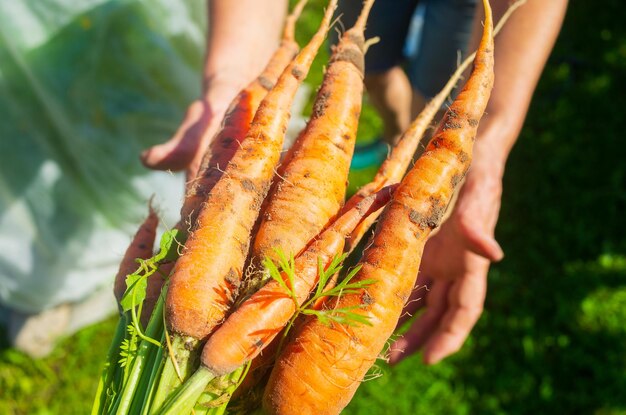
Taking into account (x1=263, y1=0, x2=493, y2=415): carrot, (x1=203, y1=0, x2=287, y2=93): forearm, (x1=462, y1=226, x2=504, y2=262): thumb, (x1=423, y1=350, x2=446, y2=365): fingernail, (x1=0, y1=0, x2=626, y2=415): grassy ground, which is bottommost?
(x1=0, y1=0, x2=626, y2=415): grassy ground

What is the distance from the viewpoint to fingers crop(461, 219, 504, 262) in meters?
1.55

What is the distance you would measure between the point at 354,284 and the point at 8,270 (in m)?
2.06

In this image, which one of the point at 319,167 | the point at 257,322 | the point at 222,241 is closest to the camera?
the point at 257,322

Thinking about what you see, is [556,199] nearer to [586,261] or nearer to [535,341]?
[586,261]

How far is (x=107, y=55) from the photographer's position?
2.24m

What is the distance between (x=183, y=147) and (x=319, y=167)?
55 cm

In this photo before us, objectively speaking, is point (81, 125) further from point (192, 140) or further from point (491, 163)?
point (491, 163)

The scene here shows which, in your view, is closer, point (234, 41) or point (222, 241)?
point (222, 241)

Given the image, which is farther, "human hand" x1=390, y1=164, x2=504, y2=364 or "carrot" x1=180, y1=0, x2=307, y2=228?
"human hand" x1=390, y1=164, x2=504, y2=364

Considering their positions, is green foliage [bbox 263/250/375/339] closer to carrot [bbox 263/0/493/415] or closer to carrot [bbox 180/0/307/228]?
carrot [bbox 263/0/493/415]

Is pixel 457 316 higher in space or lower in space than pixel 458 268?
lower

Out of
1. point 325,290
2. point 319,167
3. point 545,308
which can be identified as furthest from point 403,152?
point 545,308

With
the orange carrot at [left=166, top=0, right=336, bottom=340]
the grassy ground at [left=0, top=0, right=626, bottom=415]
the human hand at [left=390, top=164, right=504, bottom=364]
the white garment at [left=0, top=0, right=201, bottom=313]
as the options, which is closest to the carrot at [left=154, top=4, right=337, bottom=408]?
the orange carrot at [left=166, top=0, right=336, bottom=340]

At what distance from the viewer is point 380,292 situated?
123cm
